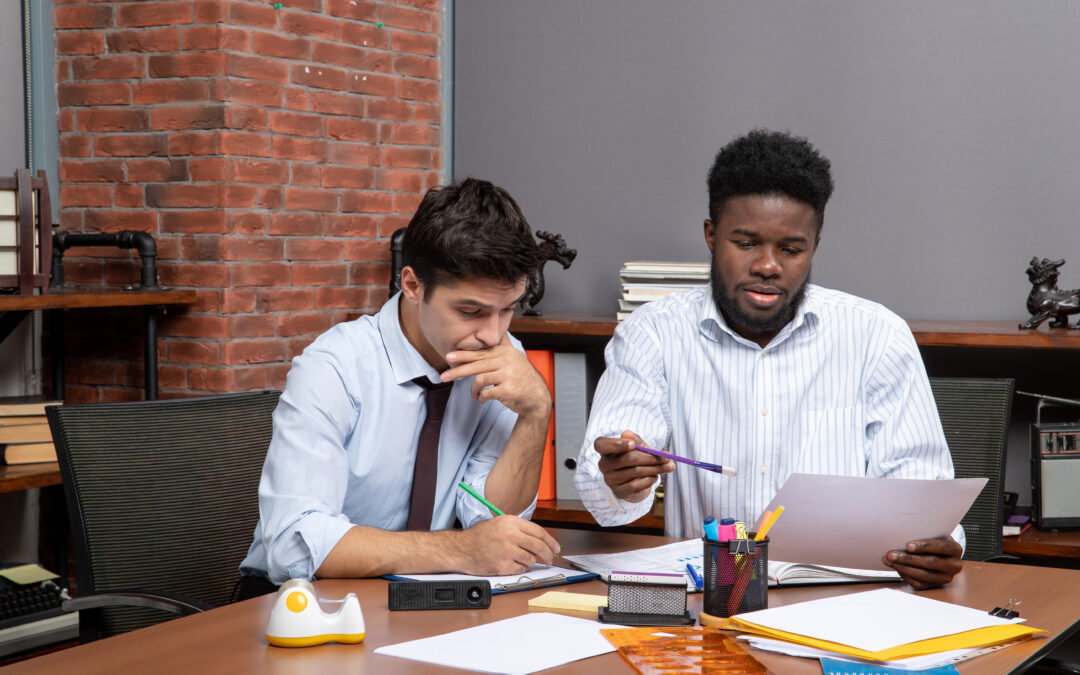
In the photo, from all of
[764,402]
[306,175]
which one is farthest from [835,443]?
[306,175]

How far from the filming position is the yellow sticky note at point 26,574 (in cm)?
273

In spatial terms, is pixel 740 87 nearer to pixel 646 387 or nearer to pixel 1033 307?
pixel 1033 307

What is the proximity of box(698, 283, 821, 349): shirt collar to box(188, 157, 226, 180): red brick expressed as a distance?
139cm

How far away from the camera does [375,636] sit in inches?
52.6

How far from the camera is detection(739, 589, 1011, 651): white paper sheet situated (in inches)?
51.2

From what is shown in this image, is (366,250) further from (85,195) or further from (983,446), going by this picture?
(983,446)

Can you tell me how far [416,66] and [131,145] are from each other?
92cm

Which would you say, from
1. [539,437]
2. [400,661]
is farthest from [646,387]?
[400,661]

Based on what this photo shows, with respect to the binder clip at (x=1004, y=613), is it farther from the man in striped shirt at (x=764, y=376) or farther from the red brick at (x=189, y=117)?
the red brick at (x=189, y=117)

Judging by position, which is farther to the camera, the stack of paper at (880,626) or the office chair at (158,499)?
the office chair at (158,499)

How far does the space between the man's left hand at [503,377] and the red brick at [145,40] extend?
1554 millimetres

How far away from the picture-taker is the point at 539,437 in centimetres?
189

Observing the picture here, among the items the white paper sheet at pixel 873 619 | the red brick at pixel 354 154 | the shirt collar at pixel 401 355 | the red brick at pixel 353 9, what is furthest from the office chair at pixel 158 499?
the red brick at pixel 353 9

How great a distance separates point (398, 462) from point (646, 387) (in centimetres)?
55
